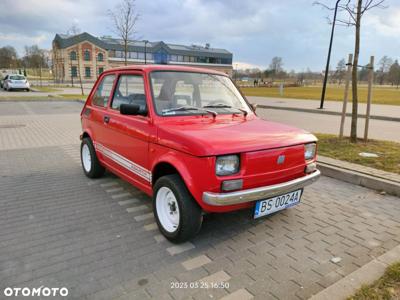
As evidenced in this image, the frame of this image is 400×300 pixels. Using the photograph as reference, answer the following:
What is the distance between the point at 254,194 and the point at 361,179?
3110 millimetres

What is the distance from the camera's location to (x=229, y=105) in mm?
4043

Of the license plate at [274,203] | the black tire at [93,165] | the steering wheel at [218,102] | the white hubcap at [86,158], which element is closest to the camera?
the license plate at [274,203]

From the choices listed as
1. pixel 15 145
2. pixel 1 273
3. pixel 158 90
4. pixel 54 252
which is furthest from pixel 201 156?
pixel 15 145

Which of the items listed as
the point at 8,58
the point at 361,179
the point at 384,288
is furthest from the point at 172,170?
the point at 8,58

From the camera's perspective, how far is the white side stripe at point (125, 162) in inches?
139

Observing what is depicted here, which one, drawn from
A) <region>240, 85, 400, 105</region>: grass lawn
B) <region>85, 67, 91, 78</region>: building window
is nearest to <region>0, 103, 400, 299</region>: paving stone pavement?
<region>240, 85, 400, 105</region>: grass lawn

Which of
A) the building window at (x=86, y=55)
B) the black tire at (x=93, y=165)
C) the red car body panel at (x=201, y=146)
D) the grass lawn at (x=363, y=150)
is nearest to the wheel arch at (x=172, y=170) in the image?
the red car body panel at (x=201, y=146)

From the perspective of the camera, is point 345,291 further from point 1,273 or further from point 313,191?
point 1,273

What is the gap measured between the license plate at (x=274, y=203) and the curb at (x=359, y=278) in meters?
0.90

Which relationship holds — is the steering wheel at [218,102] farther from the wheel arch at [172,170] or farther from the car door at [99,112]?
the car door at [99,112]

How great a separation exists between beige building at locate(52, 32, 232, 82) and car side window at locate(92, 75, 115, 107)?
51267 millimetres

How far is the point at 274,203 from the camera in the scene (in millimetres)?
3131

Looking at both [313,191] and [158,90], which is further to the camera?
[313,191]

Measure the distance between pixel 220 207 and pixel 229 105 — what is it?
1744mm
